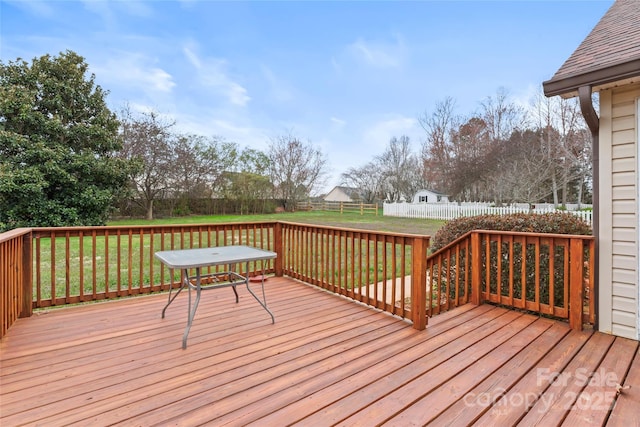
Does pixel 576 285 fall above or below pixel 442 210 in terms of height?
below

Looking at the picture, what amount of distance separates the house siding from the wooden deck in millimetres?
256

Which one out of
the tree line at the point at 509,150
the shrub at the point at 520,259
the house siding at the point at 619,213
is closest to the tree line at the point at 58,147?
the shrub at the point at 520,259

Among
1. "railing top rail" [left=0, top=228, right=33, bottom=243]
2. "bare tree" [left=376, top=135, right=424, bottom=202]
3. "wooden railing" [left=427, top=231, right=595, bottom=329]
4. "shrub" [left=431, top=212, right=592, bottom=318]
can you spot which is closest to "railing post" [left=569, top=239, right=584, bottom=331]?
"wooden railing" [left=427, top=231, right=595, bottom=329]

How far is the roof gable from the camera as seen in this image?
2.32 m

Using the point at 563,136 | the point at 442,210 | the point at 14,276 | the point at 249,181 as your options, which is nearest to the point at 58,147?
the point at 14,276

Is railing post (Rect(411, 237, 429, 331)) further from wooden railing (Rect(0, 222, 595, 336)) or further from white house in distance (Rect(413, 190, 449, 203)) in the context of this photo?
white house in distance (Rect(413, 190, 449, 203))

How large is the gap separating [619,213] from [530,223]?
1.02 metres

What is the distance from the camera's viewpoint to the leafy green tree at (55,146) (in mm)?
9008

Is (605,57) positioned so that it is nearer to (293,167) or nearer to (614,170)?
(614,170)

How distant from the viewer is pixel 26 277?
3.01 m

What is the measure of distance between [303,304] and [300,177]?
739 inches

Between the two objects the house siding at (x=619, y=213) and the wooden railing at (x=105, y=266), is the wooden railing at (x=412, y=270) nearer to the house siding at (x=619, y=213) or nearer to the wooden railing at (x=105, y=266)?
the wooden railing at (x=105, y=266)

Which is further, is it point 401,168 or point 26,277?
point 401,168

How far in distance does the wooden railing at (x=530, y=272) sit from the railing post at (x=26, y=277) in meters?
4.05
